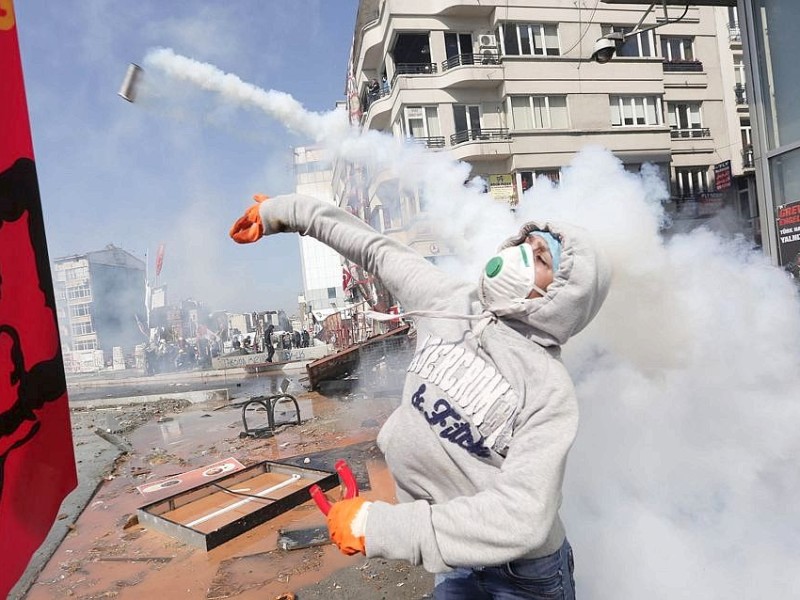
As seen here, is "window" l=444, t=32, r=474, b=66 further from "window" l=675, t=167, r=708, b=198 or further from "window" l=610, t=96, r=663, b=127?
"window" l=675, t=167, r=708, b=198

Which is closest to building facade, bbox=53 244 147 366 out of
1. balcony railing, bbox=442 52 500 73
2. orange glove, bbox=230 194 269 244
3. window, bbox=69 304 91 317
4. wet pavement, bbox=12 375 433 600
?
window, bbox=69 304 91 317

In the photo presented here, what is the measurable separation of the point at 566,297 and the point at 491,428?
421 millimetres

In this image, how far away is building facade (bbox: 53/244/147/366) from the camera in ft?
119

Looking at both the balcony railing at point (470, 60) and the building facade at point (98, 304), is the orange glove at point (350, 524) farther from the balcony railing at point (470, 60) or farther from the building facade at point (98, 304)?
the building facade at point (98, 304)

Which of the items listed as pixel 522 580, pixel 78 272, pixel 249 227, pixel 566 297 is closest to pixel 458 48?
pixel 249 227

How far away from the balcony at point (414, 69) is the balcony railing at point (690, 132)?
447 inches

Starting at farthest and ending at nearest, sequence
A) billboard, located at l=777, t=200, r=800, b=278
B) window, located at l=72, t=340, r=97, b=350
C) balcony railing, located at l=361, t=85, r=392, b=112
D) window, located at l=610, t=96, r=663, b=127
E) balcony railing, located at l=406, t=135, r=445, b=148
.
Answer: window, located at l=72, t=340, r=97, b=350 → window, located at l=610, t=96, r=663, b=127 → balcony railing, located at l=361, t=85, r=392, b=112 → balcony railing, located at l=406, t=135, r=445, b=148 → billboard, located at l=777, t=200, r=800, b=278

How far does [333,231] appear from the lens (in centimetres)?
214

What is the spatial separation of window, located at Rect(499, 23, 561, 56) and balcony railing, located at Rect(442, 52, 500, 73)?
2.77 feet

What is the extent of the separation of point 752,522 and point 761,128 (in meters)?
4.76

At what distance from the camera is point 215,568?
4.33 meters

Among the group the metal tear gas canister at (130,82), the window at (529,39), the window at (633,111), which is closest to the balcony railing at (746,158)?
the window at (633,111)

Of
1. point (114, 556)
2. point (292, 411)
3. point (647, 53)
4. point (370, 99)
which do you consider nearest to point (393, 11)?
point (370, 99)

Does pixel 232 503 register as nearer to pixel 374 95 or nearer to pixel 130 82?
pixel 130 82
